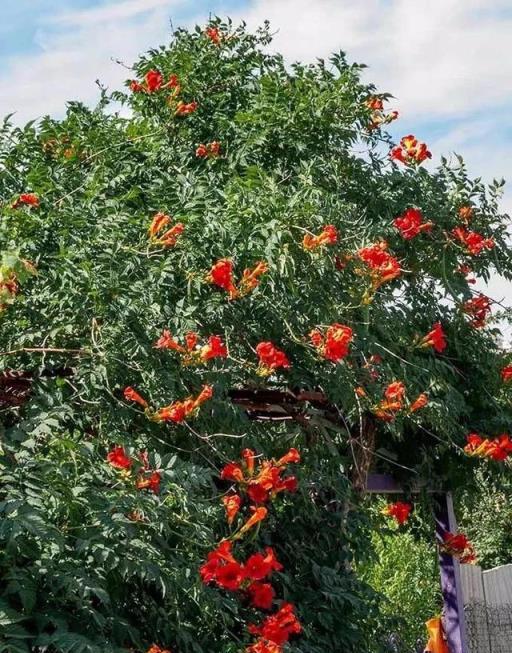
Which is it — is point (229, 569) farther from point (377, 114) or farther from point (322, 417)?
point (377, 114)

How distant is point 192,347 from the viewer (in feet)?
13.6

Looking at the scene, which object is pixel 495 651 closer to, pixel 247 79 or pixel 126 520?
pixel 247 79

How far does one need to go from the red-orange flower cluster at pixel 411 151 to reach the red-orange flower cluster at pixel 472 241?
0.45m

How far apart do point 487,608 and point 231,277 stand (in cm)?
639

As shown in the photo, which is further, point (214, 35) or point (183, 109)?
point (214, 35)

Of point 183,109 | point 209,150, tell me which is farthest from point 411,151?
point 183,109

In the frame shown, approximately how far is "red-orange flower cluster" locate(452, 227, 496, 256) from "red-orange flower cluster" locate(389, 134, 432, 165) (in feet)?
1.48

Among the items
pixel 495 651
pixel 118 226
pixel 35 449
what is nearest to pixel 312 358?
pixel 118 226

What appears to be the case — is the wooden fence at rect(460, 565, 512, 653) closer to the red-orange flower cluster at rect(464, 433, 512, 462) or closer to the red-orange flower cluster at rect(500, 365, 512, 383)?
the red-orange flower cluster at rect(500, 365, 512, 383)

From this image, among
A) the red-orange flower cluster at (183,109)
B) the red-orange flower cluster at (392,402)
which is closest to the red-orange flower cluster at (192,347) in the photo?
the red-orange flower cluster at (392,402)

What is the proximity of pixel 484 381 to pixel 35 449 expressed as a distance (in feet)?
11.6

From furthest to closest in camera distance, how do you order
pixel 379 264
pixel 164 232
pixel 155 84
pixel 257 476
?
pixel 155 84, pixel 379 264, pixel 164 232, pixel 257 476

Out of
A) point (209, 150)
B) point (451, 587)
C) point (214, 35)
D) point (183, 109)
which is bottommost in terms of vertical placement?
point (451, 587)

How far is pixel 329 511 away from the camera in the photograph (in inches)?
225
